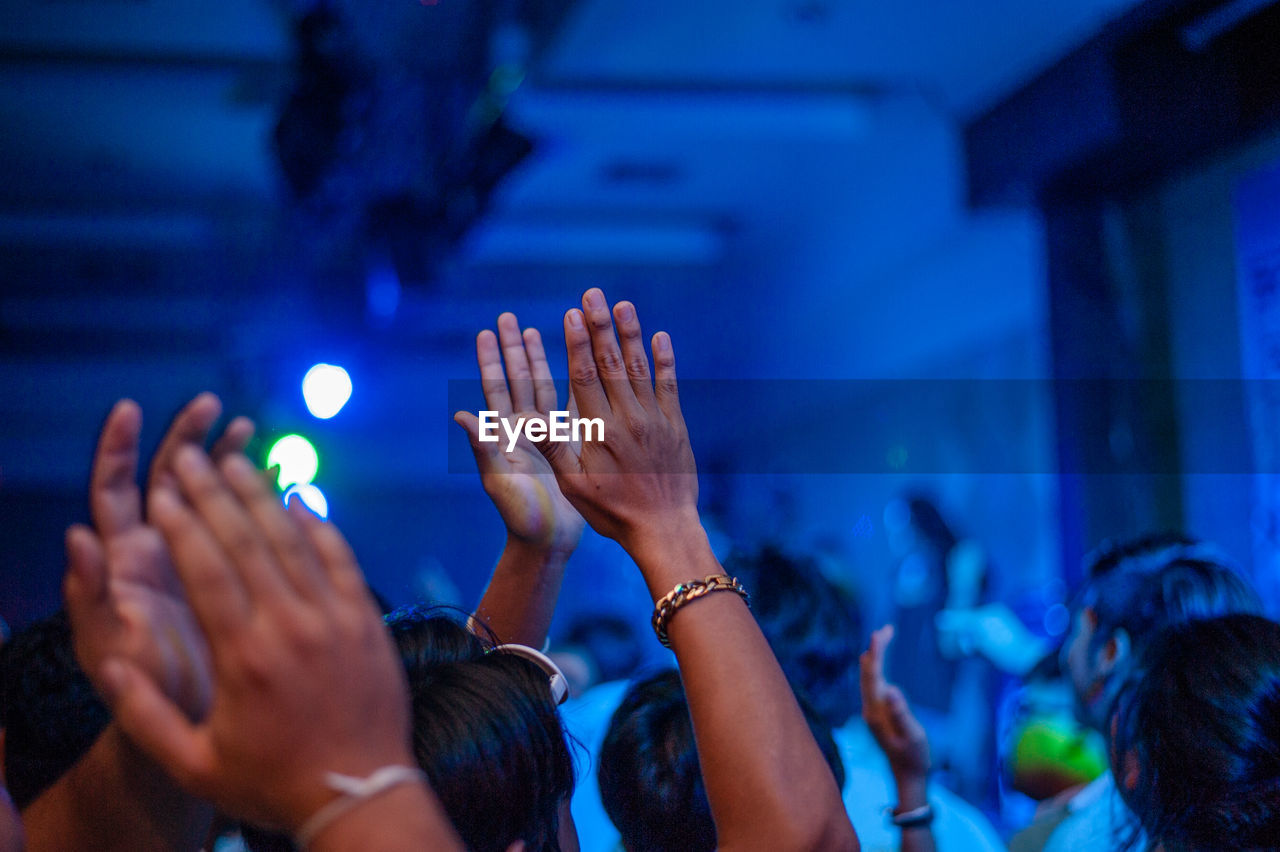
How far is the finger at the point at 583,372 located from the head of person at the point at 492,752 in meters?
0.22

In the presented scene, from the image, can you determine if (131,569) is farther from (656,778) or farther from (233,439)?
(656,778)

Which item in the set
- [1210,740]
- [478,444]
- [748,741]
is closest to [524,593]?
[478,444]

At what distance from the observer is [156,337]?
21.4ft

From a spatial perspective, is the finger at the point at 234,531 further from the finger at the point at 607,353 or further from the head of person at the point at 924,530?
the head of person at the point at 924,530

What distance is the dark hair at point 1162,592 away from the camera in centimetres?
148

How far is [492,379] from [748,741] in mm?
402

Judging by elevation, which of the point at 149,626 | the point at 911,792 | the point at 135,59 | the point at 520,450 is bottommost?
the point at 911,792

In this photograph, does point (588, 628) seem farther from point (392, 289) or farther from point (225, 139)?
point (225, 139)

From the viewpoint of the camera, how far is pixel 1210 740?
3.07ft

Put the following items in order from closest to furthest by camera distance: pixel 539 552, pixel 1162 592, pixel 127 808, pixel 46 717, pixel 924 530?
pixel 127 808 → pixel 539 552 → pixel 46 717 → pixel 1162 592 → pixel 924 530

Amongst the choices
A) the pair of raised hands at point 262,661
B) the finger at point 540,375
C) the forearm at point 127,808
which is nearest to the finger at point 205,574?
the pair of raised hands at point 262,661

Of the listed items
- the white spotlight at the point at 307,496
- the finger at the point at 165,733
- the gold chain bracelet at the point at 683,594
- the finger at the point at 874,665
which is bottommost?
the finger at the point at 874,665

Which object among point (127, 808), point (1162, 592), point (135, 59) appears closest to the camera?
point (127, 808)

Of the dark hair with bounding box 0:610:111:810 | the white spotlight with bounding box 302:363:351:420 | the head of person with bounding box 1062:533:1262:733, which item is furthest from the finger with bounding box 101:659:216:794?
the head of person with bounding box 1062:533:1262:733
